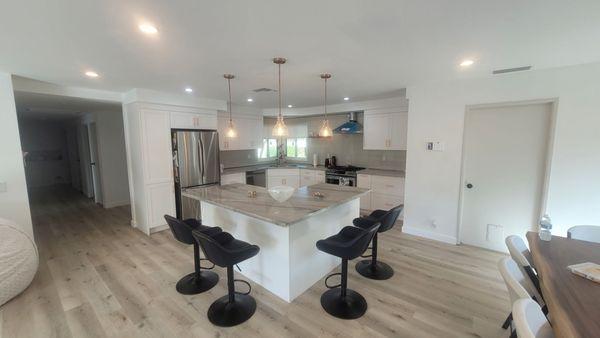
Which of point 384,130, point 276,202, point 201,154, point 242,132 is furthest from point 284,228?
point 242,132

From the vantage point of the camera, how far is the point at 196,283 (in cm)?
272

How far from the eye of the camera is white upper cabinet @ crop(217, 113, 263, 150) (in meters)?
5.53

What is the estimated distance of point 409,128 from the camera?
3.91 m

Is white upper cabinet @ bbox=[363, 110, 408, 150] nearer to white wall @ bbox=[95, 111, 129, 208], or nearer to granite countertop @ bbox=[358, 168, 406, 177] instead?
granite countertop @ bbox=[358, 168, 406, 177]

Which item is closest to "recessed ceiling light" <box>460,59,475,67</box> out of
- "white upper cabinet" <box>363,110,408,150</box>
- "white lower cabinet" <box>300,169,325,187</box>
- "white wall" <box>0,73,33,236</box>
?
"white upper cabinet" <box>363,110,408,150</box>

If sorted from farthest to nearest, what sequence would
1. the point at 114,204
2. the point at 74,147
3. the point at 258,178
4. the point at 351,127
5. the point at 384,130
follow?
the point at 74,147 < the point at 258,178 < the point at 114,204 < the point at 351,127 < the point at 384,130

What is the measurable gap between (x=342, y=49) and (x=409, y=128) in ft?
7.11

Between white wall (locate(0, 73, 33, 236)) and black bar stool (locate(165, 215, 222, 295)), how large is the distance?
2077 millimetres

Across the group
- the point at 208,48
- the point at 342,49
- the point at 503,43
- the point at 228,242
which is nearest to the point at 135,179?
the point at 228,242

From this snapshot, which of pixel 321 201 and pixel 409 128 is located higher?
pixel 409 128

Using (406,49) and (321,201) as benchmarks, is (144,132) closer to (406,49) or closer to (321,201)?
(321,201)

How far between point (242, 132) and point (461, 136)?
4.37m

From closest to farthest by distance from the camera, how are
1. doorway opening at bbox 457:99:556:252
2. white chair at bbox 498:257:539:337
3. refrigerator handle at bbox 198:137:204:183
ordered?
white chair at bbox 498:257:539:337 < doorway opening at bbox 457:99:556:252 < refrigerator handle at bbox 198:137:204:183

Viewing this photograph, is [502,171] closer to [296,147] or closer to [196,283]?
[196,283]
